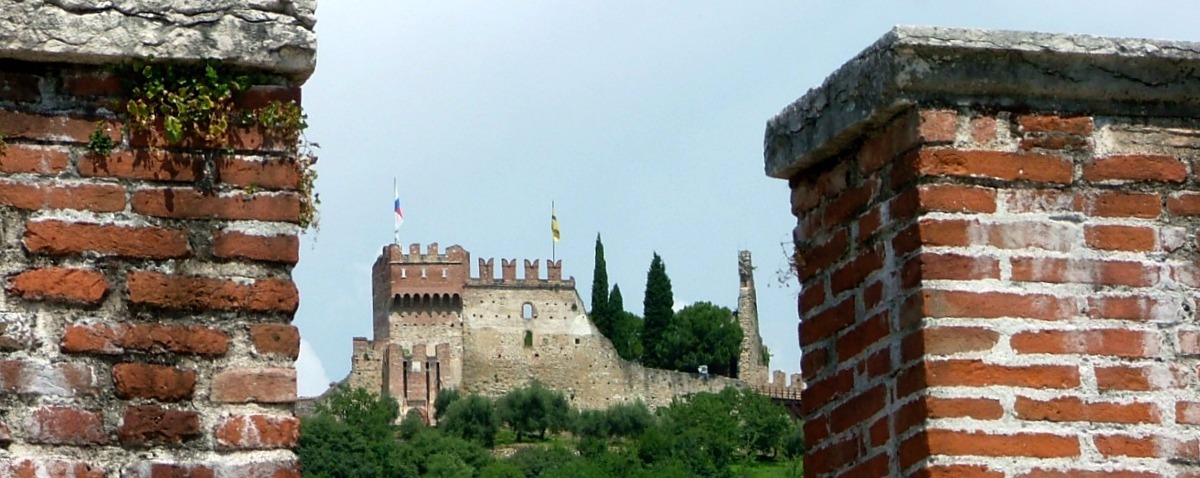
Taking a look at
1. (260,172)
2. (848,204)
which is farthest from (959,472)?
(260,172)

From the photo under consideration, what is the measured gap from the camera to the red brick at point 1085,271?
13.5 ft

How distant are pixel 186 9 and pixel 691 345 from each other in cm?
8371

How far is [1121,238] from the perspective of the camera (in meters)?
4.18

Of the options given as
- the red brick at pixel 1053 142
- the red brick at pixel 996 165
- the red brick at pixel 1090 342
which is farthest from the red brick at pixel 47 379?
the red brick at pixel 1053 142

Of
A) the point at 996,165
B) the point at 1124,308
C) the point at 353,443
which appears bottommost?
the point at 1124,308

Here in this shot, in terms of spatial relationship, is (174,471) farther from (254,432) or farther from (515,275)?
(515,275)

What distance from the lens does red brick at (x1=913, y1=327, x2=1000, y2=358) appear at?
13.2 ft

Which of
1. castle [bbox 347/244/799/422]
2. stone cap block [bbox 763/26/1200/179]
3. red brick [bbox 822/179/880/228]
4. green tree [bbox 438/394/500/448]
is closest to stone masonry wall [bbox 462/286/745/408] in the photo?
castle [bbox 347/244/799/422]

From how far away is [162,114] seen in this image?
3990 millimetres

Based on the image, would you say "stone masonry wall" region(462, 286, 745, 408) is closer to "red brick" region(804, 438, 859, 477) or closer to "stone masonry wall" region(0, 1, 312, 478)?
"red brick" region(804, 438, 859, 477)

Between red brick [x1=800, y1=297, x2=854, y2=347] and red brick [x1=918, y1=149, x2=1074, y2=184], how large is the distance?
0.38 m

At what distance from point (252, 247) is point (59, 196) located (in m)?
0.35

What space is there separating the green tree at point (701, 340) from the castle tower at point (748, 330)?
0.61 metres

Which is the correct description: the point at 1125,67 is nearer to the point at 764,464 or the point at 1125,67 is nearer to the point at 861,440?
the point at 861,440
